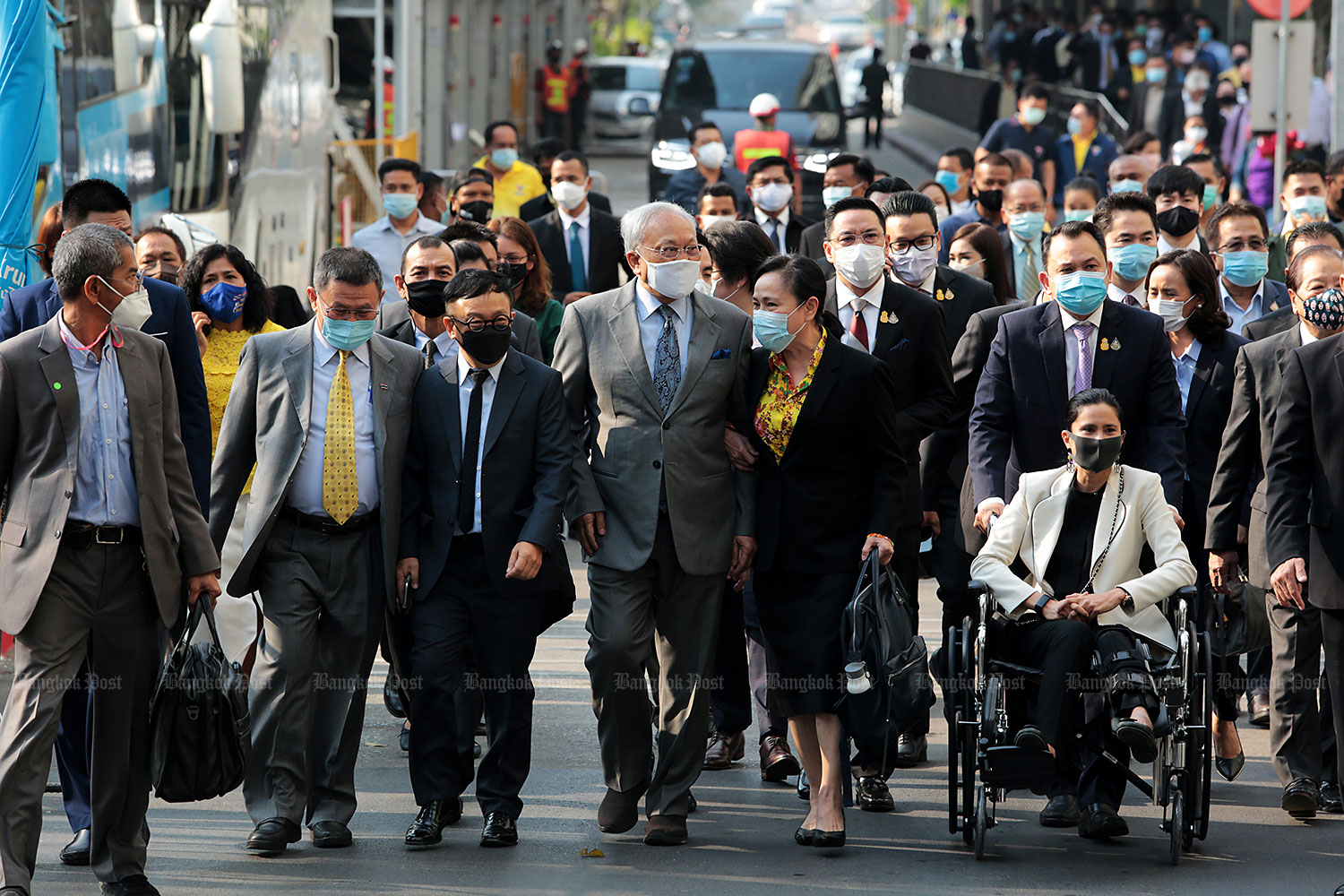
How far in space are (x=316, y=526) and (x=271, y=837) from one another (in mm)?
1054

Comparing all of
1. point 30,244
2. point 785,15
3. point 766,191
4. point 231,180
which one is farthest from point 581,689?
point 785,15

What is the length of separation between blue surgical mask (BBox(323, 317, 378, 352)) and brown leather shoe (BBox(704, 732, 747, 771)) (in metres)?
2.21

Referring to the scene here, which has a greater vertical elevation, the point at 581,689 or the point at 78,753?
the point at 78,753

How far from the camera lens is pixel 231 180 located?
1275cm

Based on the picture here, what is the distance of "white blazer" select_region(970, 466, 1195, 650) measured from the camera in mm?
6473

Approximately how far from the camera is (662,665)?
21.7 feet

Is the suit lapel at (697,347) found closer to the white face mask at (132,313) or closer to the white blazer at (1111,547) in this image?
the white blazer at (1111,547)

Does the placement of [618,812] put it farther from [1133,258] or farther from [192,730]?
[1133,258]

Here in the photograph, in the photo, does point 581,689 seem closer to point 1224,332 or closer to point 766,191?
point 1224,332

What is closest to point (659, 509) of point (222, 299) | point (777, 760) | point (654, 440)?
point (654, 440)

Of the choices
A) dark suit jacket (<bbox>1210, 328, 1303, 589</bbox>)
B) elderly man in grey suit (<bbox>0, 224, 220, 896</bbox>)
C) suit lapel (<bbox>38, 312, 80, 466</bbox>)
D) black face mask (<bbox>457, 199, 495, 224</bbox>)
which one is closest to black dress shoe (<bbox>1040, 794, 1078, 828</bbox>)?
dark suit jacket (<bbox>1210, 328, 1303, 589</bbox>)

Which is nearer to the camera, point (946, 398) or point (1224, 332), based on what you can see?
point (946, 398)

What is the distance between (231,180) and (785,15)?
99685 millimetres

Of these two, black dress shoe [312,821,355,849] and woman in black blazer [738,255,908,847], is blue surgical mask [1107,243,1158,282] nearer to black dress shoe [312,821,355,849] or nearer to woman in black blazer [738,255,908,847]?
woman in black blazer [738,255,908,847]
